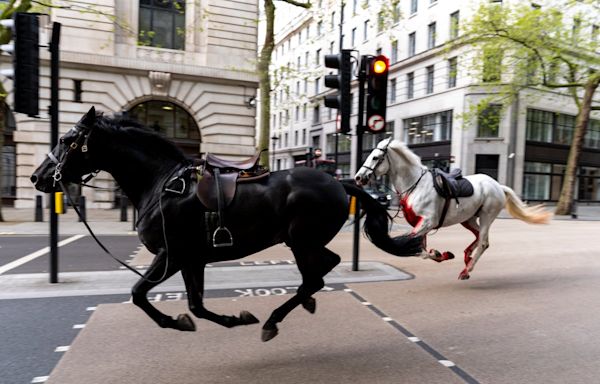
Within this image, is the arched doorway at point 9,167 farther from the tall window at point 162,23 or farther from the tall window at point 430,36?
the tall window at point 430,36

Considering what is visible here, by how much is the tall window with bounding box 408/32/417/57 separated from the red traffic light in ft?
102

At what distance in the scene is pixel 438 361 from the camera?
3607mm

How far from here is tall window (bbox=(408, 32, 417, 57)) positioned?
34744mm

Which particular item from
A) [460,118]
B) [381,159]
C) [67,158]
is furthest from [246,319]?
[460,118]

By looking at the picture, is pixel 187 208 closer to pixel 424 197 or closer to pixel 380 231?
pixel 380 231

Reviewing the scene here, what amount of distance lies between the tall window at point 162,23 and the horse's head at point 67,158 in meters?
18.9

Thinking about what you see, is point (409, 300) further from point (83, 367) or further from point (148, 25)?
point (148, 25)

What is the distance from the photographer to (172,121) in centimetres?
2122

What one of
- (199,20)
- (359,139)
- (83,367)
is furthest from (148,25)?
(83,367)

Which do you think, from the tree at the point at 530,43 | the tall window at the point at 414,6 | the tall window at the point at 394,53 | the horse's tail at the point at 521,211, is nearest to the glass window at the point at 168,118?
the tree at the point at 530,43

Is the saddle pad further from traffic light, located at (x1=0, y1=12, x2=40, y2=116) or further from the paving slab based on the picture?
traffic light, located at (x1=0, y1=12, x2=40, y2=116)

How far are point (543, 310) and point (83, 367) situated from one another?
537cm

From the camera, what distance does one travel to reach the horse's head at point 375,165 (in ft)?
21.0

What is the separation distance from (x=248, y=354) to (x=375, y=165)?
12.5ft
